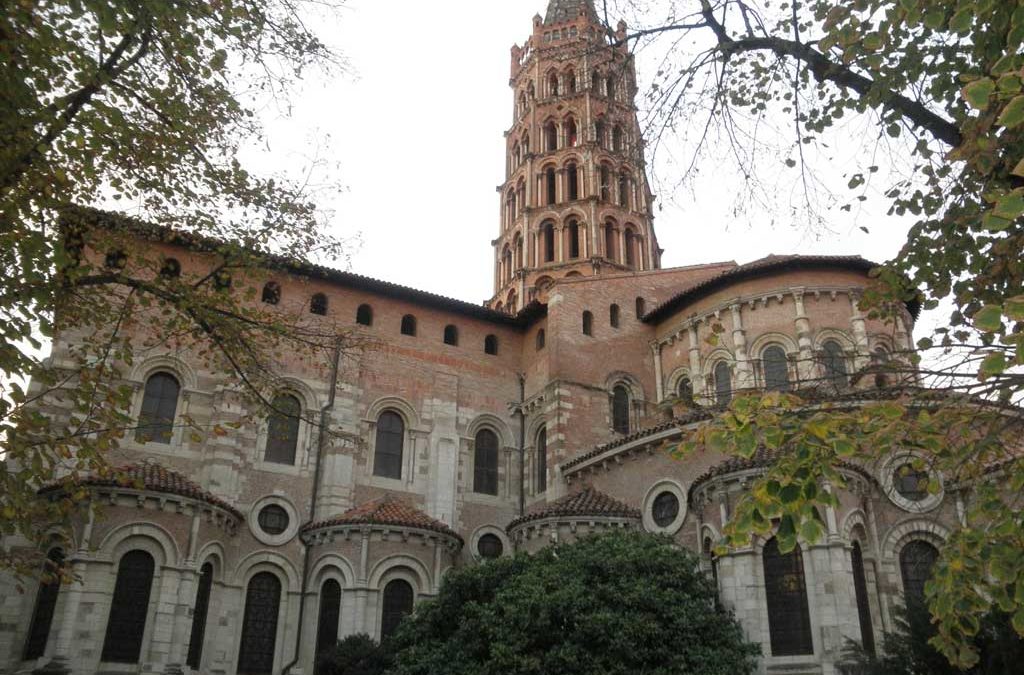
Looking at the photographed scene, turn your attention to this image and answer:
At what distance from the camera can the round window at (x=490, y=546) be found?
26.3 m

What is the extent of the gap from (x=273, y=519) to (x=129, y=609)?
4898mm

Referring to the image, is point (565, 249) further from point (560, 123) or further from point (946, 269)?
point (946, 269)

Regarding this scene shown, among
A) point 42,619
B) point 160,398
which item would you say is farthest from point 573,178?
point 42,619

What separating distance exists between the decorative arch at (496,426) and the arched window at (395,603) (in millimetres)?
6370

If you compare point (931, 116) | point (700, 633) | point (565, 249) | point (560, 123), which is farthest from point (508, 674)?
point (560, 123)

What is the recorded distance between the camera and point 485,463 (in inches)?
1089

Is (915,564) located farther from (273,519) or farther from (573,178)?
(573,178)

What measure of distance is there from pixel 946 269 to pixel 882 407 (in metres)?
3.54

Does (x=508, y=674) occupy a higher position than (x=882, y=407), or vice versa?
(x=882, y=407)

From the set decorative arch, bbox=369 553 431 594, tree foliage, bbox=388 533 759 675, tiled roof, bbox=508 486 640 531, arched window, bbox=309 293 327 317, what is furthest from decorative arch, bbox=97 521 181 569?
tiled roof, bbox=508 486 640 531

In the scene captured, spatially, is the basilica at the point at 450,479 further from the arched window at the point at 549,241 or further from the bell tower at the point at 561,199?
the arched window at the point at 549,241

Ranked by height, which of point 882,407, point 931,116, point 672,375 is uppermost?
point 672,375

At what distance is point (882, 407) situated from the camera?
22.9 feet

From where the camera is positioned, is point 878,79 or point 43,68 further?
point 43,68
